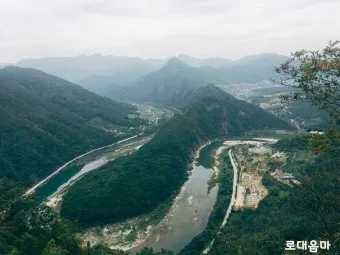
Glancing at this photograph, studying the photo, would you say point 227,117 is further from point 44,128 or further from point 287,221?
point 287,221

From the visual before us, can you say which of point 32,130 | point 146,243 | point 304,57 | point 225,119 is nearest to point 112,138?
point 32,130

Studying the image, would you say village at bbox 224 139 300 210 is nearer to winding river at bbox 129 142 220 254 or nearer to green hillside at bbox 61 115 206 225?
winding river at bbox 129 142 220 254

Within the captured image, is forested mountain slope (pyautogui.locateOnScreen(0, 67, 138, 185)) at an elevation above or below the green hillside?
above

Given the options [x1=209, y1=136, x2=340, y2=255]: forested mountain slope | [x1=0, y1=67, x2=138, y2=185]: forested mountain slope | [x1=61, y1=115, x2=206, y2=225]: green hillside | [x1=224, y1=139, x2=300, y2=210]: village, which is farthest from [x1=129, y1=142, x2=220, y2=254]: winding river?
[x1=0, y1=67, x2=138, y2=185]: forested mountain slope

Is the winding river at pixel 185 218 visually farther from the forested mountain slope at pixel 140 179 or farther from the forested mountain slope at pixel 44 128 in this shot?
the forested mountain slope at pixel 44 128

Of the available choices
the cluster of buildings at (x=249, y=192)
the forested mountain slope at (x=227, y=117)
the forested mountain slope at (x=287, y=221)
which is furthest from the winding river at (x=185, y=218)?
the forested mountain slope at (x=227, y=117)

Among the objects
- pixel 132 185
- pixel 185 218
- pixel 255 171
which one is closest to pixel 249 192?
pixel 255 171
